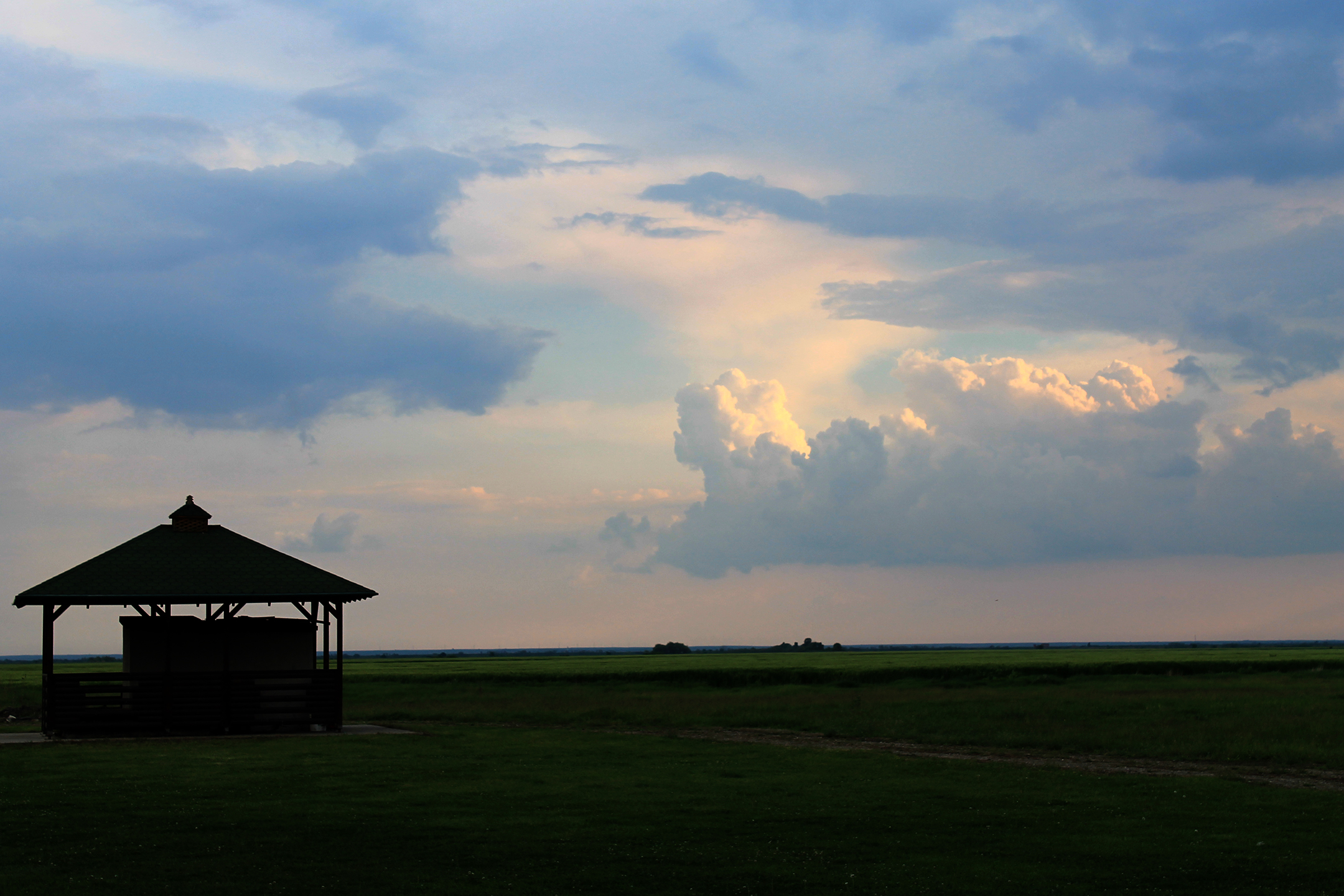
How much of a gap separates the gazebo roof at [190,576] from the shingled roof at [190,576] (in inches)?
0.7

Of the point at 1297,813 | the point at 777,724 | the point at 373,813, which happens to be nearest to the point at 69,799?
the point at 373,813

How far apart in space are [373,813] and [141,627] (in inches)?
701

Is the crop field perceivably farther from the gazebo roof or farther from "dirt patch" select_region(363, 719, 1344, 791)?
the gazebo roof

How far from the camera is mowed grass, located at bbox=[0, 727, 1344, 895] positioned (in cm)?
1351

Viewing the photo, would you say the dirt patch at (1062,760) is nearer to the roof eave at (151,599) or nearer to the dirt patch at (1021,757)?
the dirt patch at (1021,757)

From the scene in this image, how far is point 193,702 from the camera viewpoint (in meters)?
32.9

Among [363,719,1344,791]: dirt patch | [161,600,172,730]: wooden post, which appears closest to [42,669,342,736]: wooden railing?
[161,600,172,730]: wooden post

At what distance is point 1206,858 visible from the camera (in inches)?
587

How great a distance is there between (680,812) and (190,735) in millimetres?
19168

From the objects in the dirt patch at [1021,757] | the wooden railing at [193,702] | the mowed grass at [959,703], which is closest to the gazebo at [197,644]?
the wooden railing at [193,702]

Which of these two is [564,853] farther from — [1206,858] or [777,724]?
[777,724]

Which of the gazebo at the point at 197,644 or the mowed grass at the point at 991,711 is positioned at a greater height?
the gazebo at the point at 197,644

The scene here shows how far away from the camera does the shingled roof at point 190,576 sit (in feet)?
104

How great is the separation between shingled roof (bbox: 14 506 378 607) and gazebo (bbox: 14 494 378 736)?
36mm
